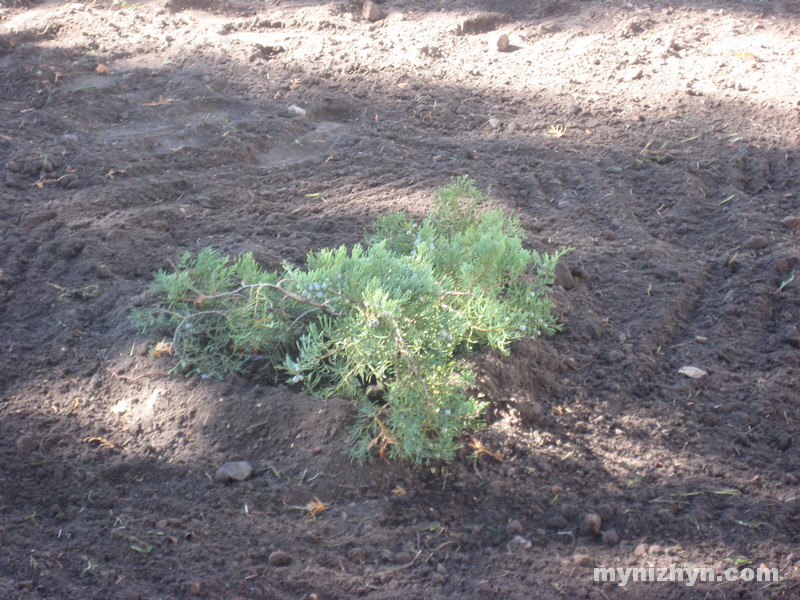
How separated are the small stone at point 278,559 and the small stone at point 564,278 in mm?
1790

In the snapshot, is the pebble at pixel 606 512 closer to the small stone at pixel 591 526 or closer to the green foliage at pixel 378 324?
the small stone at pixel 591 526

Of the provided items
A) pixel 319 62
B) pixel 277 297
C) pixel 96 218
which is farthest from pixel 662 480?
pixel 319 62

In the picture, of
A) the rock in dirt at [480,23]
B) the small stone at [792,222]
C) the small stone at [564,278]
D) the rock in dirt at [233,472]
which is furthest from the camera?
the rock in dirt at [480,23]

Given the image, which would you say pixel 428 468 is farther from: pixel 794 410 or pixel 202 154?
pixel 202 154

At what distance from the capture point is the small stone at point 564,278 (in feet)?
10.6

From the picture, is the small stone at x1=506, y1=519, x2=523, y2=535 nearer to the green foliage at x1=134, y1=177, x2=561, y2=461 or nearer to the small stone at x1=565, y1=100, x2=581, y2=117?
the green foliage at x1=134, y1=177, x2=561, y2=461

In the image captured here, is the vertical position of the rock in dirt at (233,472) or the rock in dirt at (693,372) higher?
the rock in dirt at (693,372)

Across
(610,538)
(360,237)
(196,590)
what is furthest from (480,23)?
(196,590)

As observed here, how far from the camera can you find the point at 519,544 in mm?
2105

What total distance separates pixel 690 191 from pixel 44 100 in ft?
13.7

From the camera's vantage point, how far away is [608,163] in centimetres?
414

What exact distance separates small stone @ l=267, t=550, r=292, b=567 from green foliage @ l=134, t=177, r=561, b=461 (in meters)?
0.39

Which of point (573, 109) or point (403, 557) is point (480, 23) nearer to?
point (573, 109)

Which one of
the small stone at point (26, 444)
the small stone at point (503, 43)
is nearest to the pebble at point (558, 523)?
the small stone at point (26, 444)
